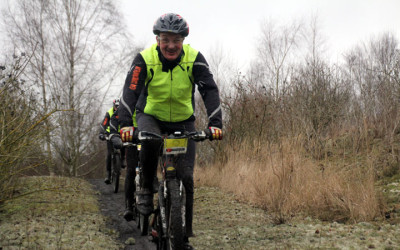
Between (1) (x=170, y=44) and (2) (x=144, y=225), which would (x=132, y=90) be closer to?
(1) (x=170, y=44)

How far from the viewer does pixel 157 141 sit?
310 centimetres

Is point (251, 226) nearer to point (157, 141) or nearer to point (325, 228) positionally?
point (325, 228)

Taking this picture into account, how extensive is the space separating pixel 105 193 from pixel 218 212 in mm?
3793

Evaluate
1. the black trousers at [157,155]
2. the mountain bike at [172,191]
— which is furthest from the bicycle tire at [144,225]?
the mountain bike at [172,191]

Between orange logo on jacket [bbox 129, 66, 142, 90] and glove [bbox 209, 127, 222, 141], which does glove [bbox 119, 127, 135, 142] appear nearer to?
orange logo on jacket [bbox 129, 66, 142, 90]

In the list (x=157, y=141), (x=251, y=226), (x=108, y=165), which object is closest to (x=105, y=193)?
(x=108, y=165)

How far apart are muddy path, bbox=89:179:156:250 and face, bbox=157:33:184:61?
1.90 meters

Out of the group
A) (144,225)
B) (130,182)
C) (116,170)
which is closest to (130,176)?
(130,182)

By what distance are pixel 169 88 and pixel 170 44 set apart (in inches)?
15.4

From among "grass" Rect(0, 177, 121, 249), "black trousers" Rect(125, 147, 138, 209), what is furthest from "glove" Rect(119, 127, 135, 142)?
"black trousers" Rect(125, 147, 138, 209)

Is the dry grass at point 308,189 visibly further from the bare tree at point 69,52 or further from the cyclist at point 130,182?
the bare tree at point 69,52

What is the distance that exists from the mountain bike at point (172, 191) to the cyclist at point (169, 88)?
0.13m

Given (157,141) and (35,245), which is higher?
(157,141)

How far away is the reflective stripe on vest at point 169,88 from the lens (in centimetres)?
332
